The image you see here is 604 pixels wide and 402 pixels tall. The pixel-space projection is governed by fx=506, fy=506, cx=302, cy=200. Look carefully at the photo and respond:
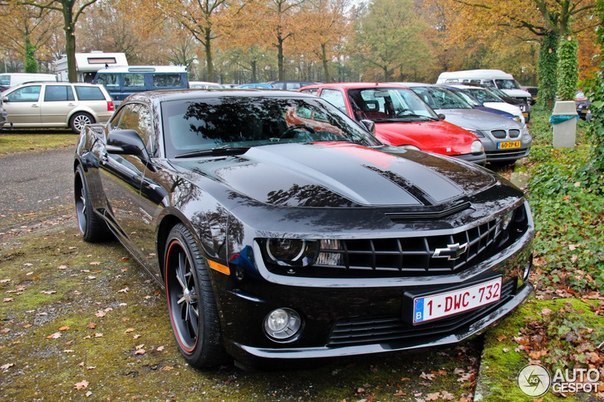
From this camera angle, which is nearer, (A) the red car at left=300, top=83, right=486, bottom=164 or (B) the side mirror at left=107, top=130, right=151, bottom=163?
(B) the side mirror at left=107, top=130, right=151, bottom=163

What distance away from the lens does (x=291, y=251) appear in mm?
2234

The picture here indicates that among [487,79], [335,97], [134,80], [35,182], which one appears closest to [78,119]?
[35,182]

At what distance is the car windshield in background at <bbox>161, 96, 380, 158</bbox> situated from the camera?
3.44 meters

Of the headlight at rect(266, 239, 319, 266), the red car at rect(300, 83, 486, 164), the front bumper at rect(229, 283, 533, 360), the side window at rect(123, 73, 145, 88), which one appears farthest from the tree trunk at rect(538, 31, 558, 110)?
the headlight at rect(266, 239, 319, 266)

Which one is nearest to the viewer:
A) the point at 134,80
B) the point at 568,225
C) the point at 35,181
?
the point at 568,225

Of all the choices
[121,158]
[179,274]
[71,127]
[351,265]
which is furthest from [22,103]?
[351,265]

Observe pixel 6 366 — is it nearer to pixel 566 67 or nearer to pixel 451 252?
pixel 451 252

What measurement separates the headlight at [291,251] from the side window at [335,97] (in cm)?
578

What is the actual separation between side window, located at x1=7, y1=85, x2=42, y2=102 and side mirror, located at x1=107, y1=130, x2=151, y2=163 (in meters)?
13.9

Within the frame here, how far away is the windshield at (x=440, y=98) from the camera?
33.7 ft

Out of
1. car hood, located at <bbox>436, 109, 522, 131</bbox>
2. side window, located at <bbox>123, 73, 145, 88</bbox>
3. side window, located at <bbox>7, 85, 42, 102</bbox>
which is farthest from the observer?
side window, located at <bbox>123, 73, 145, 88</bbox>

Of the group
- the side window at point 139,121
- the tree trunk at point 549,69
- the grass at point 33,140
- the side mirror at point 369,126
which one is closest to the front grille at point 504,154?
the side mirror at point 369,126

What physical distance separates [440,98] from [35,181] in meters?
7.98

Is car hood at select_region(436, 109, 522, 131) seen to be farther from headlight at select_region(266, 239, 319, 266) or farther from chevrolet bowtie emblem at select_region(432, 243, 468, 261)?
headlight at select_region(266, 239, 319, 266)
